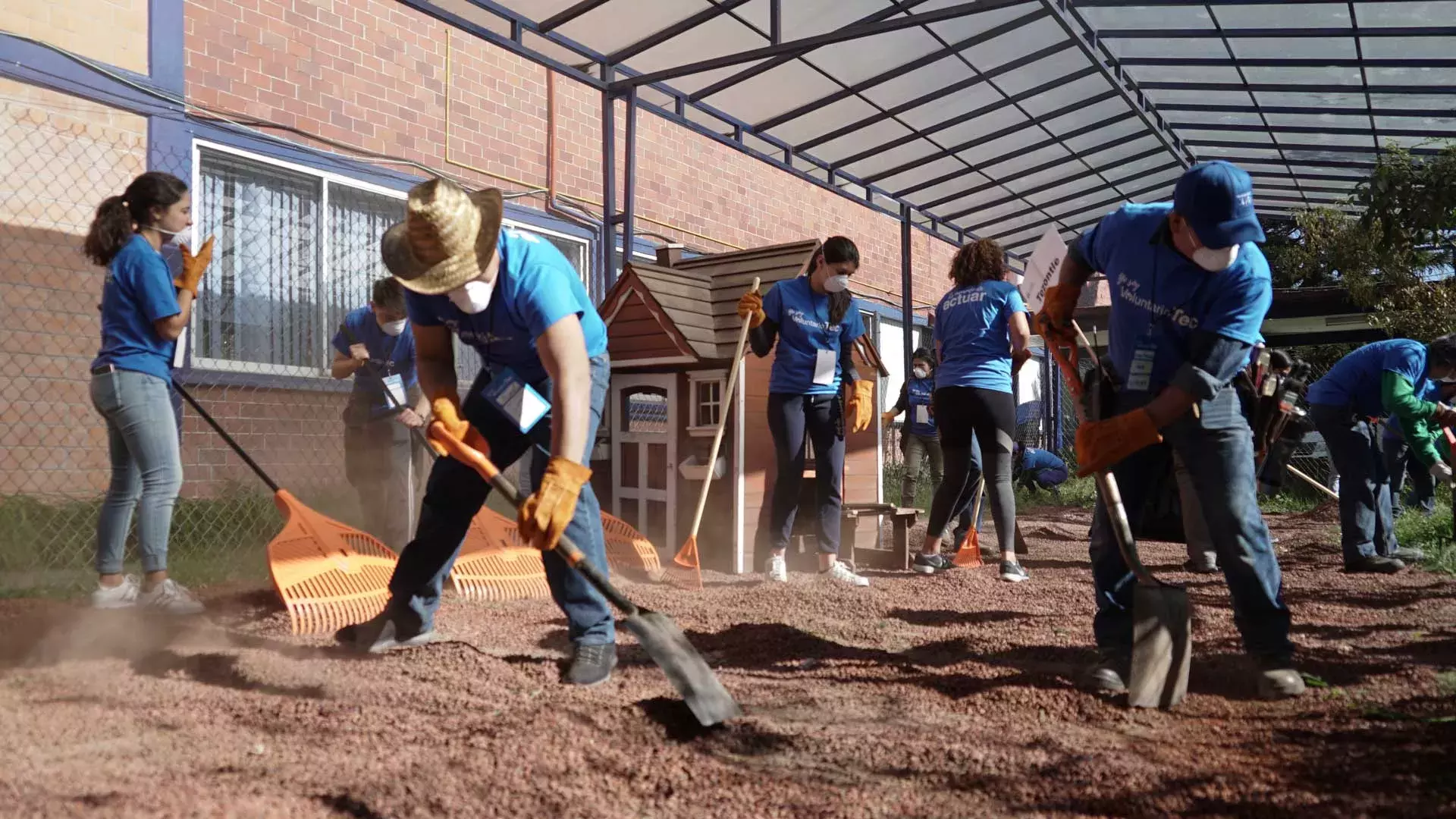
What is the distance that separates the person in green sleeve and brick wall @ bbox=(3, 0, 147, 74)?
7.16 m

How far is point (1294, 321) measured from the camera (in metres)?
14.5

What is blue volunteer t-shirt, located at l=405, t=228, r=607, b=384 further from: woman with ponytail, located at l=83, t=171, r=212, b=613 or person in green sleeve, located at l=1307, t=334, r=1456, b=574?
person in green sleeve, located at l=1307, t=334, r=1456, b=574

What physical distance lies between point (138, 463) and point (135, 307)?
60cm

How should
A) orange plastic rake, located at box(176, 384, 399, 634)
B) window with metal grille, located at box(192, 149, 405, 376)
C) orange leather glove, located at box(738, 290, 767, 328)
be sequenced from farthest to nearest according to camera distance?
window with metal grille, located at box(192, 149, 405, 376) < orange leather glove, located at box(738, 290, 767, 328) < orange plastic rake, located at box(176, 384, 399, 634)

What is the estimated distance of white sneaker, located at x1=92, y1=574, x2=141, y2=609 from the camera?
158 inches

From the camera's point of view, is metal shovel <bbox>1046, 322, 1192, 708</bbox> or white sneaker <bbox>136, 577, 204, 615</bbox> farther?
white sneaker <bbox>136, 577, 204, 615</bbox>

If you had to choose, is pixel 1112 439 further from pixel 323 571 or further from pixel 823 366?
pixel 323 571

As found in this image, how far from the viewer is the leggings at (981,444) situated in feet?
18.0

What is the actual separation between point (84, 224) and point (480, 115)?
314 cm

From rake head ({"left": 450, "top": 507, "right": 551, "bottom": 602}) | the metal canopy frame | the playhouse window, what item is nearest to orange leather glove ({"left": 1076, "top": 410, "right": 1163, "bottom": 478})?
rake head ({"left": 450, "top": 507, "right": 551, "bottom": 602})

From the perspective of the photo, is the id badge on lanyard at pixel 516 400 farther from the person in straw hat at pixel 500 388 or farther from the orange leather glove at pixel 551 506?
the orange leather glove at pixel 551 506

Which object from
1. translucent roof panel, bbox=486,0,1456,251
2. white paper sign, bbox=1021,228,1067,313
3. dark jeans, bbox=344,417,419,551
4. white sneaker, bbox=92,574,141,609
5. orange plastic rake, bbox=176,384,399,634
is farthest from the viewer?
translucent roof panel, bbox=486,0,1456,251

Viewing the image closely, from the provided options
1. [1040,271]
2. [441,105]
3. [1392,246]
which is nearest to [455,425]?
[1040,271]

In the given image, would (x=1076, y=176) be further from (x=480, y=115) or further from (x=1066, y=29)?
(x=480, y=115)
